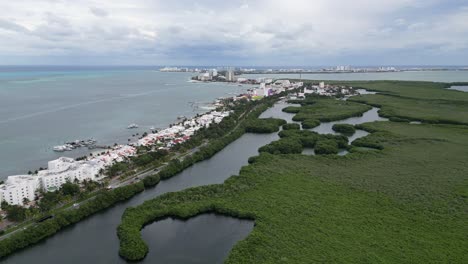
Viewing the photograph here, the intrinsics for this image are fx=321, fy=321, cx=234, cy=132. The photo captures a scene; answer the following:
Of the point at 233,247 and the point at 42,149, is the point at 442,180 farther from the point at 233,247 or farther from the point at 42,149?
the point at 42,149

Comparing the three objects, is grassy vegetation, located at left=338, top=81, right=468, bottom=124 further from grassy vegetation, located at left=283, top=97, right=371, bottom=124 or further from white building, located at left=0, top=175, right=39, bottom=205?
white building, located at left=0, top=175, right=39, bottom=205

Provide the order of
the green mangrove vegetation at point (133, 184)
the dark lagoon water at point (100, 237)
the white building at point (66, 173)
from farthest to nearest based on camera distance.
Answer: the white building at point (66, 173) → the green mangrove vegetation at point (133, 184) → the dark lagoon water at point (100, 237)

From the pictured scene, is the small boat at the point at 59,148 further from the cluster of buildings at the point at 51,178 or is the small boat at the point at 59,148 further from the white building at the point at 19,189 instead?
the white building at the point at 19,189

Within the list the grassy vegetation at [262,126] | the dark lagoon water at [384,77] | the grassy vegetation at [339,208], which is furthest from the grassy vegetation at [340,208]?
the dark lagoon water at [384,77]

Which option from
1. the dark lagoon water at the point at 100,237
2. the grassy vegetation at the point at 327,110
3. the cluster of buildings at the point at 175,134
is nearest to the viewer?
the dark lagoon water at the point at 100,237

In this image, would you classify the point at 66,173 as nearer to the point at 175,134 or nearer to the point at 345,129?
the point at 175,134

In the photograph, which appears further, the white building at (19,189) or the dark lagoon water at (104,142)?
the white building at (19,189)
